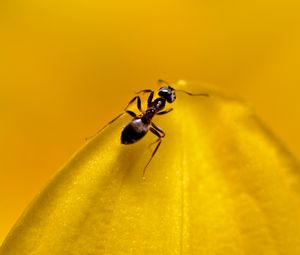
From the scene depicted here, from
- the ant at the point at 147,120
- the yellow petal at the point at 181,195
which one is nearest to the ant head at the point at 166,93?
the ant at the point at 147,120

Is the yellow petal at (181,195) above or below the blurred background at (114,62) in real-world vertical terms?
below

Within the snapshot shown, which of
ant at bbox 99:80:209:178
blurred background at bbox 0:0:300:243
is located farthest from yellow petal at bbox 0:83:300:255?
blurred background at bbox 0:0:300:243

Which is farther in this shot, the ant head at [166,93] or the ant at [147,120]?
the ant head at [166,93]

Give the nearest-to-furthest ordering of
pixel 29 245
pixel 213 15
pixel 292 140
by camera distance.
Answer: pixel 29 245
pixel 292 140
pixel 213 15

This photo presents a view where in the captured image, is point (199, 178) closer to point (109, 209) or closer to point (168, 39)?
point (109, 209)

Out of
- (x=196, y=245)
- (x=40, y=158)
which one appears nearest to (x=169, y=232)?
(x=196, y=245)

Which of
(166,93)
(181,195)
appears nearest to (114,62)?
(166,93)

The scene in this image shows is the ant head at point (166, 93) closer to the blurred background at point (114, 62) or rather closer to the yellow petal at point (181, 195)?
the blurred background at point (114, 62)
